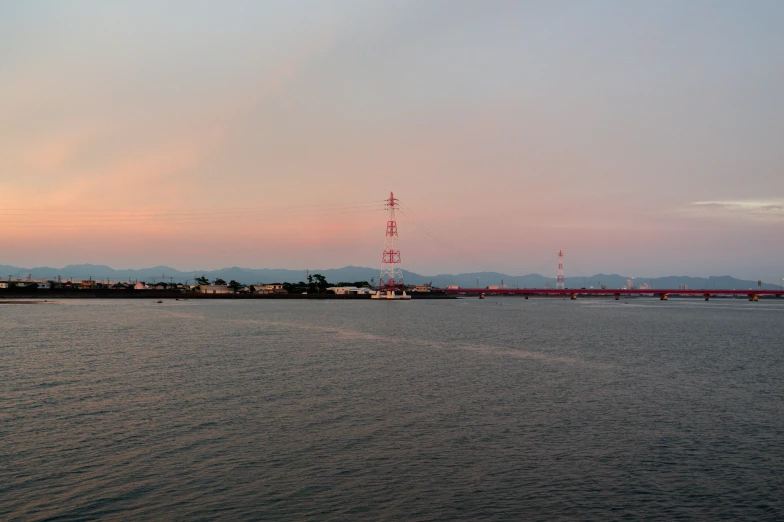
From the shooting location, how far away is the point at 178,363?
4597 cm

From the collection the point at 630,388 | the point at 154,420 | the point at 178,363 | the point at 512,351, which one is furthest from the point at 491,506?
the point at 512,351

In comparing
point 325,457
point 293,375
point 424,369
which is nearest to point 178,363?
point 293,375

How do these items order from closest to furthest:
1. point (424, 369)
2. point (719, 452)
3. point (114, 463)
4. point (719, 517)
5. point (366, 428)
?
1. point (719, 517)
2. point (114, 463)
3. point (719, 452)
4. point (366, 428)
5. point (424, 369)

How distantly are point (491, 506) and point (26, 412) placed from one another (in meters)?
21.8

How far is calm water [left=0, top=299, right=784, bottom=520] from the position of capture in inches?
673

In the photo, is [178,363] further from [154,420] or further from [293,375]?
[154,420]

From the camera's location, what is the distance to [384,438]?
2388cm

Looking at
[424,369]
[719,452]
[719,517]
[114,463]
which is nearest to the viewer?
[719,517]

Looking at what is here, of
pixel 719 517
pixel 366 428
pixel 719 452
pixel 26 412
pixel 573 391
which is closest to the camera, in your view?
pixel 719 517

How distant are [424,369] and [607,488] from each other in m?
26.6

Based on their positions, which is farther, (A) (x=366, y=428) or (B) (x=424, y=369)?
(B) (x=424, y=369)

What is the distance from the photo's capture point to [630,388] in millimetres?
37250

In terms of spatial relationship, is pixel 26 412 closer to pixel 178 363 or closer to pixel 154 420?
pixel 154 420

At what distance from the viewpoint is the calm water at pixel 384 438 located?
1709 centimetres
